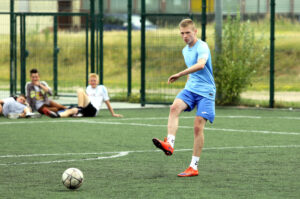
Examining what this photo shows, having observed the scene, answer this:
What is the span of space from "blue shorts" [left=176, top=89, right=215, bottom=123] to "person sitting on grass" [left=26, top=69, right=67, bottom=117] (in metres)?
7.82

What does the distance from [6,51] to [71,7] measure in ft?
10.2

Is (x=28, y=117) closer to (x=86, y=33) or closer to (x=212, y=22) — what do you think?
(x=86, y=33)

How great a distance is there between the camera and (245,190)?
7.37 m

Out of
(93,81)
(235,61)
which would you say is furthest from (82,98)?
(235,61)

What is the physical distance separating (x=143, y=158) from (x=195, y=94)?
1.72 meters

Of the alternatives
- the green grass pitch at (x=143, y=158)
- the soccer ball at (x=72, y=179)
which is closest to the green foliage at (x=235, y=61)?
the green grass pitch at (x=143, y=158)

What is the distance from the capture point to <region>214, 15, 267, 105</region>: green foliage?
18516 millimetres

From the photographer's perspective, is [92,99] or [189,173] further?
[92,99]

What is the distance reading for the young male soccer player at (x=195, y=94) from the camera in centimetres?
827

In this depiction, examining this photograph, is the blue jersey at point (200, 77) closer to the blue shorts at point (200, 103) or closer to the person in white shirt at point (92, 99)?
the blue shorts at point (200, 103)

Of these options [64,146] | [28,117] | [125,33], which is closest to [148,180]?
[64,146]

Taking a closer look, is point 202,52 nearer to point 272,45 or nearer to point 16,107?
point 16,107

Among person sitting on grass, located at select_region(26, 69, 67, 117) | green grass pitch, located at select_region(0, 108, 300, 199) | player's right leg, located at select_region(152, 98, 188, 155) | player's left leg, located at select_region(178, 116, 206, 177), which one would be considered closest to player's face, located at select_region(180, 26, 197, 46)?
player's right leg, located at select_region(152, 98, 188, 155)

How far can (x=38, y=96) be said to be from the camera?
1619 cm
